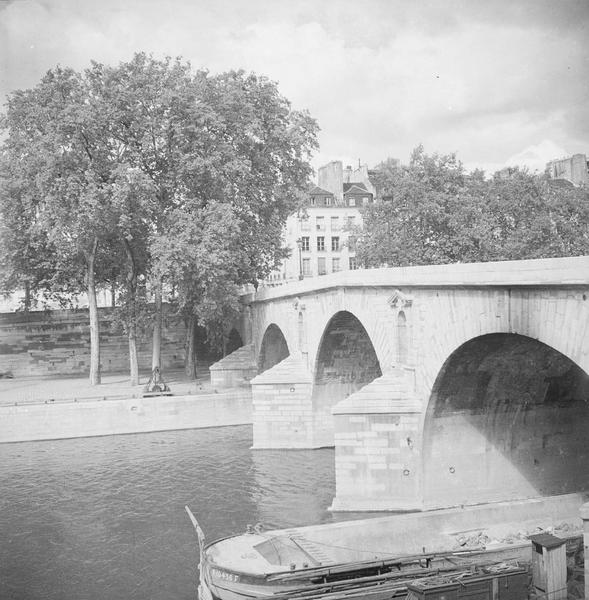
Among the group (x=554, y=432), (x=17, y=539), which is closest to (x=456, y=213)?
(x=554, y=432)

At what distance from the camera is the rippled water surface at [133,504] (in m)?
18.0

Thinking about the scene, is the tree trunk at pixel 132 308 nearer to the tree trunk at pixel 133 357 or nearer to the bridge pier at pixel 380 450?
the tree trunk at pixel 133 357

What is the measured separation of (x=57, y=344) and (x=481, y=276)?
41295 millimetres

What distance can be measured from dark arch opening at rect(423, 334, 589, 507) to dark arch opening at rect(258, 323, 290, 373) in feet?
67.0

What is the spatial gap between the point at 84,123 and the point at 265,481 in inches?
787

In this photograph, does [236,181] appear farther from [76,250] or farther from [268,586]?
[268,586]

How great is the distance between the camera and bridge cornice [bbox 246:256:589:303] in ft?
49.6

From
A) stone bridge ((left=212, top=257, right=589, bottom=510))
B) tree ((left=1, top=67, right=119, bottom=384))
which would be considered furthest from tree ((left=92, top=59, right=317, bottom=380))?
stone bridge ((left=212, top=257, right=589, bottom=510))

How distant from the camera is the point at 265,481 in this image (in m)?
26.5

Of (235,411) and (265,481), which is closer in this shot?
(265,481)

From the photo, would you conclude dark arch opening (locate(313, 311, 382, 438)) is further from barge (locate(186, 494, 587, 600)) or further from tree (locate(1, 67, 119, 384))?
tree (locate(1, 67, 119, 384))

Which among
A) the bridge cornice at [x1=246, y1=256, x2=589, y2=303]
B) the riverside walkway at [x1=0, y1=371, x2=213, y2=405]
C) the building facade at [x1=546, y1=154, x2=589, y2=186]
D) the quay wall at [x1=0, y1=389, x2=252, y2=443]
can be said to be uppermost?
the building facade at [x1=546, y1=154, x2=589, y2=186]

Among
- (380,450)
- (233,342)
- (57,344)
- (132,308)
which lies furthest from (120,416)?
(57,344)

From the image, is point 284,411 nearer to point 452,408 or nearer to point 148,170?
point 452,408
